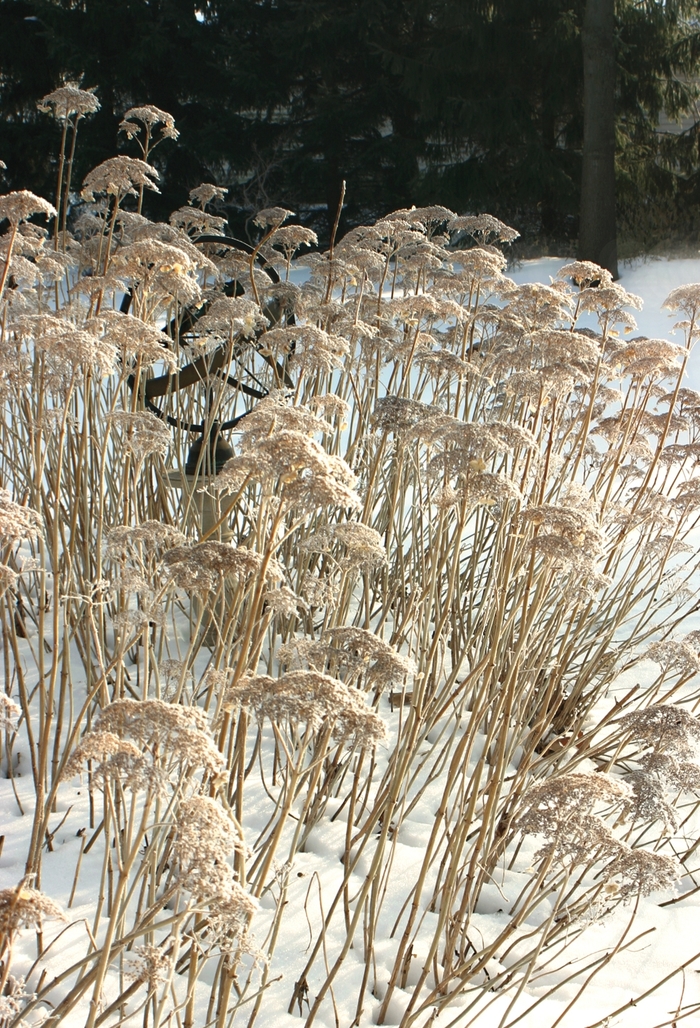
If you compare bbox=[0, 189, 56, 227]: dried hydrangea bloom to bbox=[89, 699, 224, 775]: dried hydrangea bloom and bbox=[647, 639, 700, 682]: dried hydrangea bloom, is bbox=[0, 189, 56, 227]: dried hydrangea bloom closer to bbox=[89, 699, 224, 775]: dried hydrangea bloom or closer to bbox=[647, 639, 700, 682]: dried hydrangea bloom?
bbox=[89, 699, 224, 775]: dried hydrangea bloom

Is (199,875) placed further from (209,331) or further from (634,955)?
(209,331)

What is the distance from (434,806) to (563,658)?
0.45m

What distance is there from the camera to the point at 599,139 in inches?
397

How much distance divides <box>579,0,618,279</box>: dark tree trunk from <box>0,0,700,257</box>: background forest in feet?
3.66

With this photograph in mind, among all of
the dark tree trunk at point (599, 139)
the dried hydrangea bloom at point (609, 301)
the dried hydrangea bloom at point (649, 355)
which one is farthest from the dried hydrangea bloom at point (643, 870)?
the dark tree trunk at point (599, 139)

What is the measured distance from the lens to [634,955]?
169 centimetres

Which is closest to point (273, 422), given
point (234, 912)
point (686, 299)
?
point (234, 912)

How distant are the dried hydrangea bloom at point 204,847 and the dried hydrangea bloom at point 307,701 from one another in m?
0.14

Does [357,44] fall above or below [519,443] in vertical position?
above

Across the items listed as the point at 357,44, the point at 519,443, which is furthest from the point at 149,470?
the point at 357,44

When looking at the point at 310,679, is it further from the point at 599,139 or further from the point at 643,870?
the point at 599,139

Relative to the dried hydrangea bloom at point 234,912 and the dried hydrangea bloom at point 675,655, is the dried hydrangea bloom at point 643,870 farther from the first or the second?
the dried hydrangea bloom at point 234,912

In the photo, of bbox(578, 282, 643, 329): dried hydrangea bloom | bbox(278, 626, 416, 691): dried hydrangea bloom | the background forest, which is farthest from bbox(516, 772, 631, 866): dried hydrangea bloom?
the background forest

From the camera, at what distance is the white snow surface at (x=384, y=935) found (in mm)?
1470
